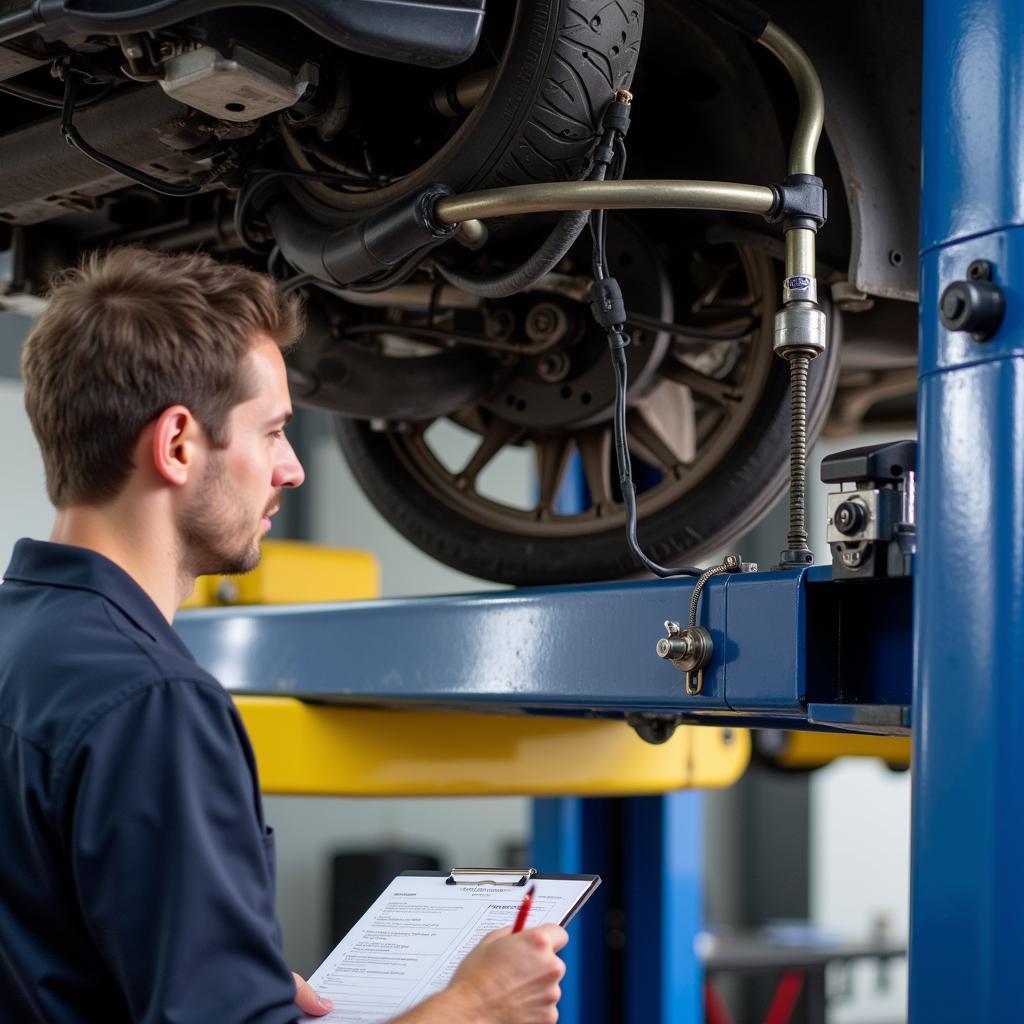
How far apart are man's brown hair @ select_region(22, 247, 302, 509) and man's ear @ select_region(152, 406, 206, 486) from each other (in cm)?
1

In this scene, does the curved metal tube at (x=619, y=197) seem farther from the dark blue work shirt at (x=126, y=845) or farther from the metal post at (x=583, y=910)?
the metal post at (x=583, y=910)

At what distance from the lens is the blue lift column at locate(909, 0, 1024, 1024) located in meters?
1.31

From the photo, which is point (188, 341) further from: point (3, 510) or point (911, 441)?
point (3, 510)

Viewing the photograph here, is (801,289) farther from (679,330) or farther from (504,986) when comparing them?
(504,986)

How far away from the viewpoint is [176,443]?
138 cm

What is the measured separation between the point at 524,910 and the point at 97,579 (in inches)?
18.9

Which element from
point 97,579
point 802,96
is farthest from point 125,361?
point 802,96

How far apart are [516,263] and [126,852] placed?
1231 millimetres

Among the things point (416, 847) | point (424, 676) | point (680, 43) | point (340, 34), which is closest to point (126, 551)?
point (340, 34)

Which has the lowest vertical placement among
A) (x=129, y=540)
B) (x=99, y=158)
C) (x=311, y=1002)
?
(x=311, y=1002)

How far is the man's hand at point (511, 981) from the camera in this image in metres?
1.26

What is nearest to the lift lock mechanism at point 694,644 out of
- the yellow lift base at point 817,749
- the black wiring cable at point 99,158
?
the black wiring cable at point 99,158

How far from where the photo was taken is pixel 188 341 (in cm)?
139

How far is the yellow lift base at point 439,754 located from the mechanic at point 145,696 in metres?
1.04
